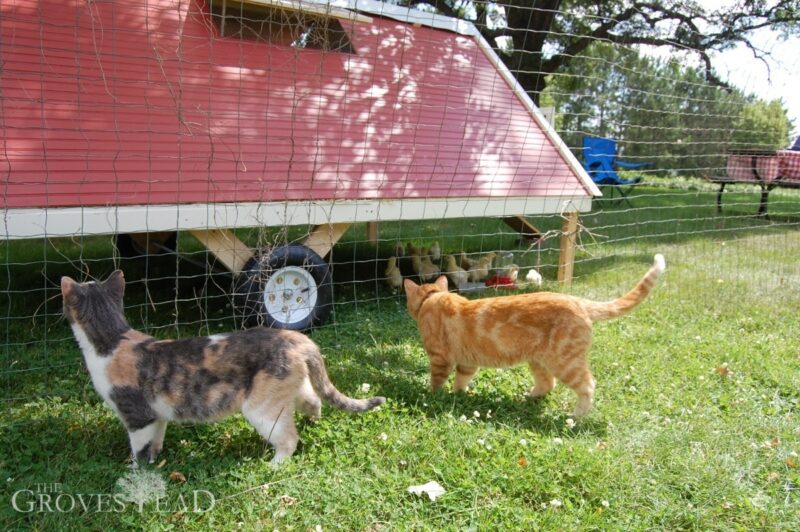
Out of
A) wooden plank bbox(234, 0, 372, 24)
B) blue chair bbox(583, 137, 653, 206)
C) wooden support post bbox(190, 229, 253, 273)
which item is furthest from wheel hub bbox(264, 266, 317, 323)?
blue chair bbox(583, 137, 653, 206)

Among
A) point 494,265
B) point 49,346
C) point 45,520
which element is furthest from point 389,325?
point 45,520

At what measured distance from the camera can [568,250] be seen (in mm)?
6828

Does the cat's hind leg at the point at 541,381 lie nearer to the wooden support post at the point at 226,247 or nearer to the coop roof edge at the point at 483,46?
the wooden support post at the point at 226,247

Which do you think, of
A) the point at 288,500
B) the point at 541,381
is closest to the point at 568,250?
the point at 541,381

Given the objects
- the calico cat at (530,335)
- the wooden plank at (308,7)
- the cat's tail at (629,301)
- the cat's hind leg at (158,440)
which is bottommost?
the cat's hind leg at (158,440)

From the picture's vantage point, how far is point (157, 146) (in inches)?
185

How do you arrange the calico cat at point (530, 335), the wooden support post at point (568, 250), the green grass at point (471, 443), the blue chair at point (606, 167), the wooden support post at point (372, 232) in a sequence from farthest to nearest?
the blue chair at point (606, 167), the wooden support post at point (372, 232), the wooden support post at point (568, 250), the calico cat at point (530, 335), the green grass at point (471, 443)

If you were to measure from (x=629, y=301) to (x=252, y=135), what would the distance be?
343 centimetres

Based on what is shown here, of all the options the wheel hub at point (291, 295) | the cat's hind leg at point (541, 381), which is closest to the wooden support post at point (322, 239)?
the wheel hub at point (291, 295)

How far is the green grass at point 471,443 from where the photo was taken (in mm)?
2840

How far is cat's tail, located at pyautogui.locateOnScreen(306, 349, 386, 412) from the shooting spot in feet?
10.8

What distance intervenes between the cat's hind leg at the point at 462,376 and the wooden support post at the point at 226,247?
2034mm

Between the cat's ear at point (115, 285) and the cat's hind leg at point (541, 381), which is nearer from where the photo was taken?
the cat's ear at point (115, 285)

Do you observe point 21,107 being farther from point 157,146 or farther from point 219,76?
point 219,76
